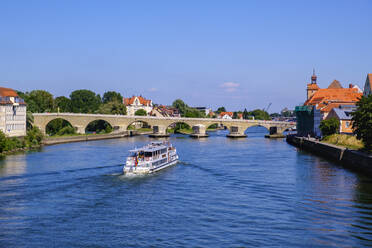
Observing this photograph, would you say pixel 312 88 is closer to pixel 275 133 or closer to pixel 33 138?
pixel 275 133

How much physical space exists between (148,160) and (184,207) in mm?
17742

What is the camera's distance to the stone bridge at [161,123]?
399ft

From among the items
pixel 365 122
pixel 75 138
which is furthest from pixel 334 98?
pixel 75 138

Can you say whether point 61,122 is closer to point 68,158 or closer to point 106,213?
point 68,158

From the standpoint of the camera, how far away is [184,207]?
3328cm

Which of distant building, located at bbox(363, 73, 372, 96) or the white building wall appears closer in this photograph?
the white building wall

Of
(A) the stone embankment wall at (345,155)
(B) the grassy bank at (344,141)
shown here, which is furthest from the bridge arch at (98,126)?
(B) the grassy bank at (344,141)

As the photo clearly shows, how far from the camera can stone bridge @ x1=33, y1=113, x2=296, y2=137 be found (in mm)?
121562

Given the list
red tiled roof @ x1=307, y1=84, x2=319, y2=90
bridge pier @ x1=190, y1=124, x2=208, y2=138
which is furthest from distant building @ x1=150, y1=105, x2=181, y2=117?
red tiled roof @ x1=307, y1=84, x2=319, y2=90

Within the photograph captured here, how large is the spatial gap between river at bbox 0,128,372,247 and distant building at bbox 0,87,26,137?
27712mm

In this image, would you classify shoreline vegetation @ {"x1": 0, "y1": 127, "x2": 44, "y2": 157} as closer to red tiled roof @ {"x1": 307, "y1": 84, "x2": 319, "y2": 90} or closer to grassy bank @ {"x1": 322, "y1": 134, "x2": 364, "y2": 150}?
grassy bank @ {"x1": 322, "y1": 134, "x2": 364, "y2": 150}

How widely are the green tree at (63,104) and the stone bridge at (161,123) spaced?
101 ft

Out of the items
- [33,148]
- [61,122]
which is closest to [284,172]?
[33,148]

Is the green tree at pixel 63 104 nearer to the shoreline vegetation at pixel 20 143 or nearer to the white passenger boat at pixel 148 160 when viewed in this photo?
the shoreline vegetation at pixel 20 143
